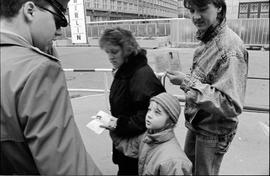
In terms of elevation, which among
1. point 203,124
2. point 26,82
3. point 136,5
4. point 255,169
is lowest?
point 255,169

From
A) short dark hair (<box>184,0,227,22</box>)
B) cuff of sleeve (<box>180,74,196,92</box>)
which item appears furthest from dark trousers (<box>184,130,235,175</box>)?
short dark hair (<box>184,0,227,22</box>)

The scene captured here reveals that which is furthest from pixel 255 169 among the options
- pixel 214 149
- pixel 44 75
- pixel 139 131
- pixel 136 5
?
pixel 44 75

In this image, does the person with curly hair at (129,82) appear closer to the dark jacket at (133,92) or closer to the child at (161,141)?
the dark jacket at (133,92)

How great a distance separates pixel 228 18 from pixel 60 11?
0.85m

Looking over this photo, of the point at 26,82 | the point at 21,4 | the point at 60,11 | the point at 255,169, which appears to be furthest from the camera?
the point at 255,169

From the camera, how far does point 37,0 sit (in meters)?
0.82

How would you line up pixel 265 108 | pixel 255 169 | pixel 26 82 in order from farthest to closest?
pixel 255 169
pixel 265 108
pixel 26 82

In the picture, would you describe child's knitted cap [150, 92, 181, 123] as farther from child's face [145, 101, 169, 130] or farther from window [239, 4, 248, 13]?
window [239, 4, 248, 13]

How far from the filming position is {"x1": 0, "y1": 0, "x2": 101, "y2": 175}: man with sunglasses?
2.13 ft

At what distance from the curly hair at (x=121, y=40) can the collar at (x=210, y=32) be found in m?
0.51

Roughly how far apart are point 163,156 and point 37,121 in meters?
0.86

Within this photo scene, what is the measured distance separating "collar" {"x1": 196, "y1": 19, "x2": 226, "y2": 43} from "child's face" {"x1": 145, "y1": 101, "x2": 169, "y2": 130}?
0.45 metres

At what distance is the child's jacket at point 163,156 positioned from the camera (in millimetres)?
1294

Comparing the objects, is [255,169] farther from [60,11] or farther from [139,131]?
[60,11]
